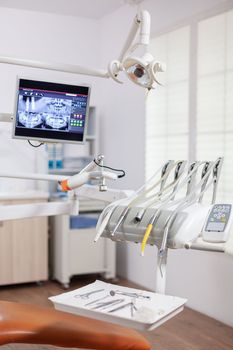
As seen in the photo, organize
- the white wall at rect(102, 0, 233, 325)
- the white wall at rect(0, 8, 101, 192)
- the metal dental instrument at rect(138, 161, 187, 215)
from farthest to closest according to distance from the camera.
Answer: the white wall at rect(0, 8, 101, 192) → the white wall at rect(102, 0, 233, 325) → the metal dental instrument at rect(138, 161, 187, 215)

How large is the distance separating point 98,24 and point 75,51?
1.25ft

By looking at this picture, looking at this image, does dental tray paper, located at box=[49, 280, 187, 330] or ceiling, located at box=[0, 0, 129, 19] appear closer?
dental tray paper, located at box=[49, 280, 187, 330]

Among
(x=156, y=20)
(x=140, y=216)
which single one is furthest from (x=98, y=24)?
(x=140, y=216)

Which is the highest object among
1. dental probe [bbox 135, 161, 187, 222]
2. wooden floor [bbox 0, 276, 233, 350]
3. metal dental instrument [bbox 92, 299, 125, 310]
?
dental probe [bbox 135, 161, 187, 222]

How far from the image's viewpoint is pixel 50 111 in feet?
7.59

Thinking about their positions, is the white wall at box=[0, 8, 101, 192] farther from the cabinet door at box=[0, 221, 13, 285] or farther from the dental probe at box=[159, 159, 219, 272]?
the dental probe at box=[159, 159, 219, 272]

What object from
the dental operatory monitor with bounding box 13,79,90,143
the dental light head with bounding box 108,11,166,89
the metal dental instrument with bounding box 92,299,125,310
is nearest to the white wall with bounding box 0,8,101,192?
the dental operatory monitor with bounding box 13,79,90,143

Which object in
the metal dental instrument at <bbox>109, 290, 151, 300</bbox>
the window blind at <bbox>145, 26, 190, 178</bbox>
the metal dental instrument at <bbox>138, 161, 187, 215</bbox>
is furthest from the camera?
the window blind at <bbox>145, 26, 190, 178</bbox>

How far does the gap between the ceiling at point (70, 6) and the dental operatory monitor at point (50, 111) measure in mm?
2364

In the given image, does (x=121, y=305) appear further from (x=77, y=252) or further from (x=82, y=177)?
(x=77, y=252)

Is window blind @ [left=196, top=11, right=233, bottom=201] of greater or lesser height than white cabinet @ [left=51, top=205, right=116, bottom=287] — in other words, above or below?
A: above

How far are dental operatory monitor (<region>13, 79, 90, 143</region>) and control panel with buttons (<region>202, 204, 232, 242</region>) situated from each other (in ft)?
2.94

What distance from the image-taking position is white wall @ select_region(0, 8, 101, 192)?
4648mm

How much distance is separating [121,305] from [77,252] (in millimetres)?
2902
